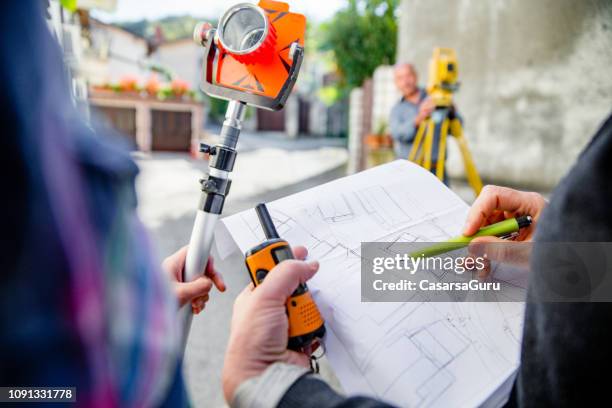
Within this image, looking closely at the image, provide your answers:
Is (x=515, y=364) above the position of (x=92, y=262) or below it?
below

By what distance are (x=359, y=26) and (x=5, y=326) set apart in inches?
488

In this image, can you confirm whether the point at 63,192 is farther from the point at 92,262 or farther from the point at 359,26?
the point at 359,26

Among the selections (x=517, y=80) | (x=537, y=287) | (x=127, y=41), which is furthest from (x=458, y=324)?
(x=127, y=41)

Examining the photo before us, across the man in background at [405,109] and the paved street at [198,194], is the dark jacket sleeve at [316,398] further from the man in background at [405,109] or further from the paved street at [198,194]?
the man in background at [405,109]

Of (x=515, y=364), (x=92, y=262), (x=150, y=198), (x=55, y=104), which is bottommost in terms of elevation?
(x=150, y=198)

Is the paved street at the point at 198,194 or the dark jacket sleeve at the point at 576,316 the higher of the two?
the dark jacket sleeve at the point at 576,316

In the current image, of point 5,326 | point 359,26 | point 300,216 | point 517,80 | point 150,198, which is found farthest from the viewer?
point 359,26

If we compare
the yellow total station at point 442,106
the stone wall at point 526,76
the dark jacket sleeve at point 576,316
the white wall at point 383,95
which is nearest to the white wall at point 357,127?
the white wall at point 383,95

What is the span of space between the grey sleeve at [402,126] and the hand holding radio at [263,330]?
283 centimetres

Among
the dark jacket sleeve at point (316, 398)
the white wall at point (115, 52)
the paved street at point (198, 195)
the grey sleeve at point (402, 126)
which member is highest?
the white wall at point (115, 52)

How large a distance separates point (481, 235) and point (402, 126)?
2722 mm

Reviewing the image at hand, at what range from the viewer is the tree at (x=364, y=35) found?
459 inches

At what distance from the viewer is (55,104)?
12.6 inches

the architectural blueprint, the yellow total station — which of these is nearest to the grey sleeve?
the yellow total station
